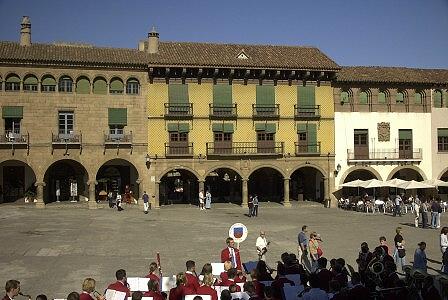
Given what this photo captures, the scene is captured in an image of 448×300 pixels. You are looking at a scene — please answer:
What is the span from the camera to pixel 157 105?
3722 cm

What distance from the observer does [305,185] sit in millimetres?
43438

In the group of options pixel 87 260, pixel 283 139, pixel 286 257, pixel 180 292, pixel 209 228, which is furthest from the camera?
pixel 283 139

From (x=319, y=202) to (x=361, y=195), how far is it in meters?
3.49

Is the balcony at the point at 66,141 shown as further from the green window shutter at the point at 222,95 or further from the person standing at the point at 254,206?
the person standing at the point at 254,206

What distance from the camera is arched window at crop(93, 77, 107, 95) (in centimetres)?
3644

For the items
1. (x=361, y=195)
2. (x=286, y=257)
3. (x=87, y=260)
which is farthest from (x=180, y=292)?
(x=361, y=195)

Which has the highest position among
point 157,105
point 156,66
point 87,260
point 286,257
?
point 156,66

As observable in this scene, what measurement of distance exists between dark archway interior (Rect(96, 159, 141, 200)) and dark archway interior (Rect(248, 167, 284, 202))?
33.2 feet

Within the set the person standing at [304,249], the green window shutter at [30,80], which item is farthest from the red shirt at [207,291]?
Result: the green window shutter at [30,80]

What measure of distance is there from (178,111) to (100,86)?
19.4 feet

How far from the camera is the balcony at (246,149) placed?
125ft

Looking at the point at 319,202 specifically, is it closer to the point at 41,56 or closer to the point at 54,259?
the point at 41,56

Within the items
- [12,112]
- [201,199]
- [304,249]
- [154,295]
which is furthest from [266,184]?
[154,295]

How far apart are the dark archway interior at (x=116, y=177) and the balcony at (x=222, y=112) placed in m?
7.31
